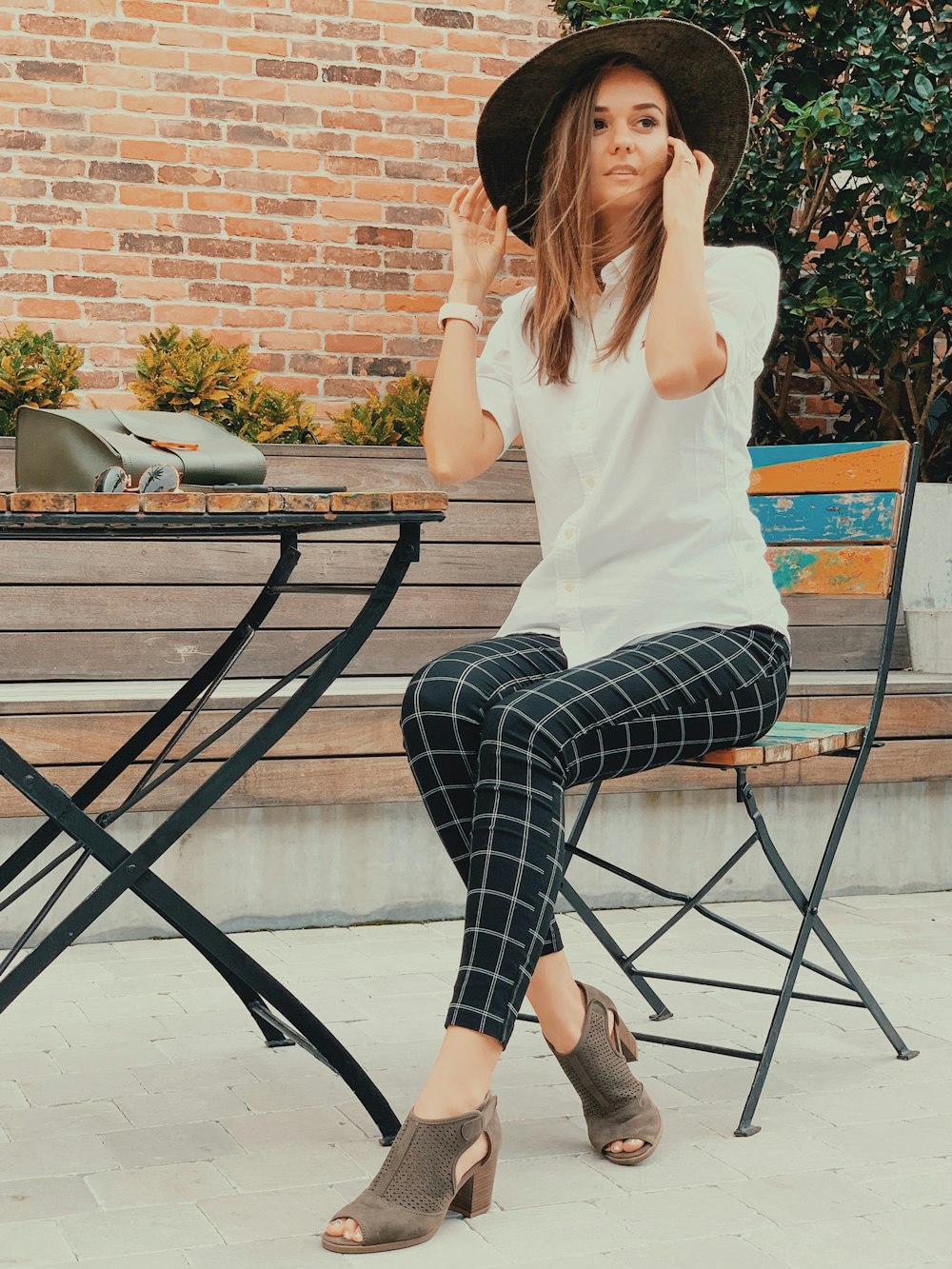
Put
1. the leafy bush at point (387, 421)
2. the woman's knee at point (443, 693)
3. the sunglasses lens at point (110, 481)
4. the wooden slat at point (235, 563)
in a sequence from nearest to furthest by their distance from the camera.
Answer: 1. the sunglasses lens at point (110, 481)
2. the woman's knee at point (443, 693)
3. the wooden slat at point (235, 563)
4. the leafy bush at point (387, 421)

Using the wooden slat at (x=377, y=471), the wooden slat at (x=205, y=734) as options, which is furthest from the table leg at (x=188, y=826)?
the wooden slat at (x=377, y=471)

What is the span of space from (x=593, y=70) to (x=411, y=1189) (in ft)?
5.18

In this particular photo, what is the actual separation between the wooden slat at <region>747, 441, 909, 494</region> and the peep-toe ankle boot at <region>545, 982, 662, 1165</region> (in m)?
1.03

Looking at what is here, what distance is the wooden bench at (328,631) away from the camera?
3.27m

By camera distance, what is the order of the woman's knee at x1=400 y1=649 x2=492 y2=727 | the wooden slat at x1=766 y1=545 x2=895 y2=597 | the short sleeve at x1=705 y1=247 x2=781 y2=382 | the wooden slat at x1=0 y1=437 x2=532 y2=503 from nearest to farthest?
the woman's knee at x1=400 y1=649 x2=492 y2=727
the short sleeve at x1=705 y1=247 x2=781 y2=382
the wooden slat at x1=766 y1=545 x2=895 y2=597
the wooden slat at x1=0 y1=437 x2=532 y2=503

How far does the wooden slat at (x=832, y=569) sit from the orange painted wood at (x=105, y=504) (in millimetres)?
1299

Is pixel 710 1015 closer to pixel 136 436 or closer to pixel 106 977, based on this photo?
pixel 106 977

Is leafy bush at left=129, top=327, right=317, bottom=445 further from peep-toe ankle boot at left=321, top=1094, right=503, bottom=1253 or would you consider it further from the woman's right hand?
peep-toe ankle boot at left=321, top=1094, right=503, bottom=1253

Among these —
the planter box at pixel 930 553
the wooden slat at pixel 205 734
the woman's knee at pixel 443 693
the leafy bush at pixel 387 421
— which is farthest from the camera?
the planter box at pixel 930 553

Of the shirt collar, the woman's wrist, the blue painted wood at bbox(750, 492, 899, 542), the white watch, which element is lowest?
the blue painted wood at bbox(750, 492, 899, 542)

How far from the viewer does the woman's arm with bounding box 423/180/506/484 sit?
7.50ft

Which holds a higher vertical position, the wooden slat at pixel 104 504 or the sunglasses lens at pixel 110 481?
the sunglasses lens at pixel 110 481

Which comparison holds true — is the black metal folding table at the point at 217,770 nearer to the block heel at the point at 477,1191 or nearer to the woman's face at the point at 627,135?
the block heel at the point at 477,1191

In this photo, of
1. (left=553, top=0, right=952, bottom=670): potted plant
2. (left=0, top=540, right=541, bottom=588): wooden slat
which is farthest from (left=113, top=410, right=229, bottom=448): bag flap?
(left=553, top=0, right=952, bottom=670): potted plant
